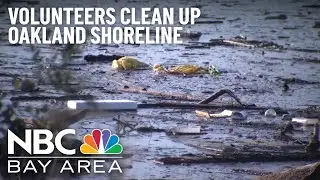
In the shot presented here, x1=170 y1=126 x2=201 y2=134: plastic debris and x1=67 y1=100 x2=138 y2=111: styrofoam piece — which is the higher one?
x1=67 y1=100 x2=138 y2=111: styrofoam piece

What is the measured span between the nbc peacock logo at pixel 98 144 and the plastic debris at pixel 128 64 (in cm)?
215

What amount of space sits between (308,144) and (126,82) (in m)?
1.43

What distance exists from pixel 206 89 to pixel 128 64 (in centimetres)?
62

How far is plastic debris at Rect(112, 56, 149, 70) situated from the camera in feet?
19.6

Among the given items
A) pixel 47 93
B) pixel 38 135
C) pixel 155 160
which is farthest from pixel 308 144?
pixel 38 135

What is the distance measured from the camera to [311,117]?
5.09 meters

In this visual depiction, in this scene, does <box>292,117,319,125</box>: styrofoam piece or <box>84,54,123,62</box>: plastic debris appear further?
<box>84,54,123,62</box>: plastic debris

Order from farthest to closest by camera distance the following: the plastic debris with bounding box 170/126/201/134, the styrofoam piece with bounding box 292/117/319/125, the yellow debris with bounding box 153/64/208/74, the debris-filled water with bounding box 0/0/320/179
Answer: the yellow debris with bounding box 153/64/208/74 < the styrofoam piece with bounding box 292/117/319/125 < the plastic debris with bounding box 170/126/201/134 < the debris-filled water with bounding box 0/0/320/179

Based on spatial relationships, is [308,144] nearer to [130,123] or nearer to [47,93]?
[130,123]

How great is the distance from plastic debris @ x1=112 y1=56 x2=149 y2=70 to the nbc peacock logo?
2.15 meters

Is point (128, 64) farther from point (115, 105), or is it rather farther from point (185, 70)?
point (115, 105)
